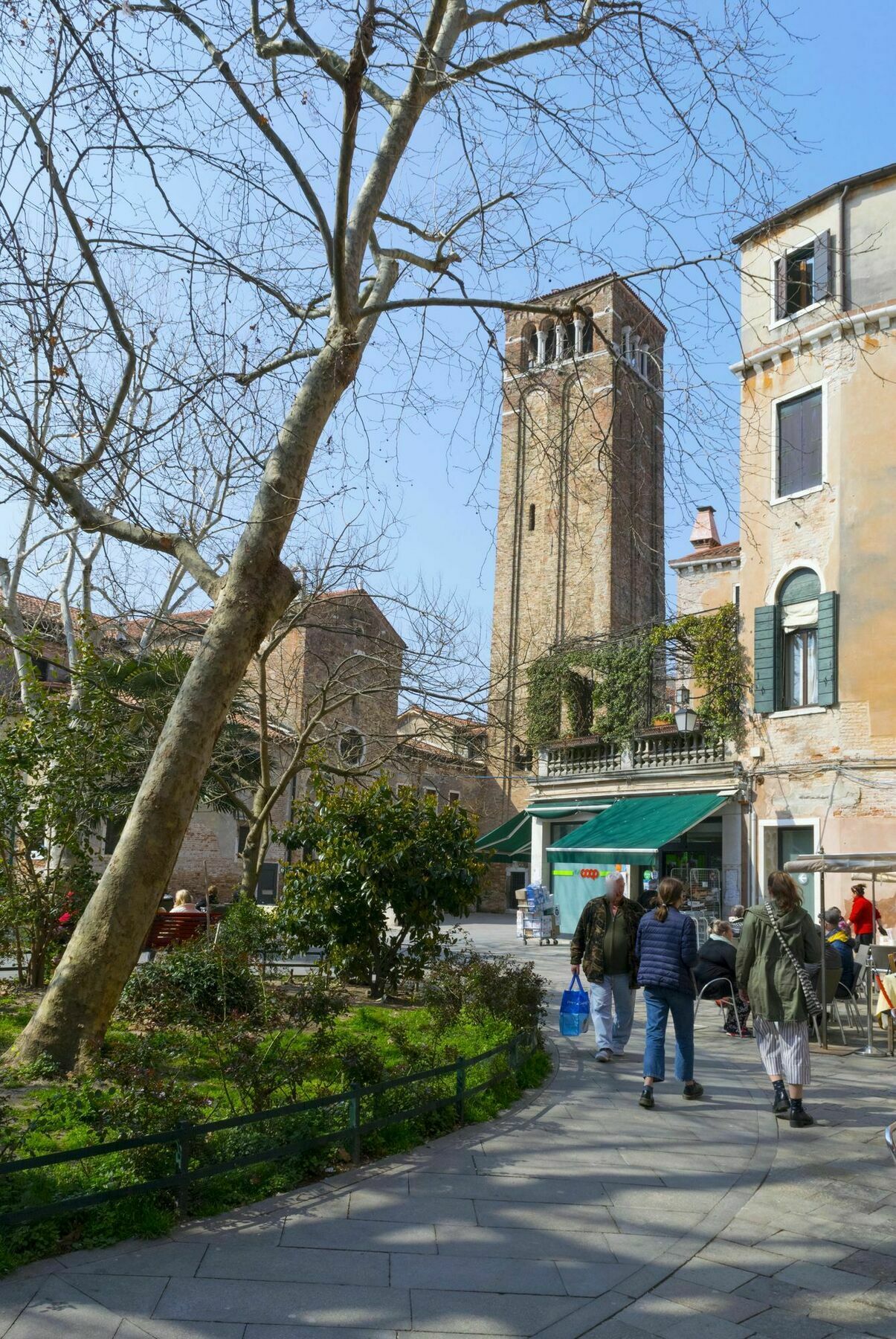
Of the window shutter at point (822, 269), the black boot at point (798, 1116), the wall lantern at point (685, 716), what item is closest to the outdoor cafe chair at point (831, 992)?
the black boot at point (798, 1116)

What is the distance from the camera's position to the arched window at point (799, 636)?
19.3m

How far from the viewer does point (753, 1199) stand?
532cm

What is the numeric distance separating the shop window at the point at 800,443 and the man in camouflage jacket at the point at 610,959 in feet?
41.3

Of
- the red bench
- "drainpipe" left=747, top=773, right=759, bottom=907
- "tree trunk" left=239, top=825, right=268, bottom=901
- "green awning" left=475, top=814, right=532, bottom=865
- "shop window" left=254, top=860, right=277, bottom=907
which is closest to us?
the red bench

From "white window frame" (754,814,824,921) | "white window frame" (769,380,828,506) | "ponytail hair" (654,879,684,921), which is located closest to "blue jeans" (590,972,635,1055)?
"ponytail hair" (654,879,684,921)

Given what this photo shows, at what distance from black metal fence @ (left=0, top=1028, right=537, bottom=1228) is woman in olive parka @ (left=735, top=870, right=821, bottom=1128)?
1903mm

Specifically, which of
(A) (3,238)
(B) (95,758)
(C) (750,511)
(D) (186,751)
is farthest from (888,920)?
(A) (3,238)

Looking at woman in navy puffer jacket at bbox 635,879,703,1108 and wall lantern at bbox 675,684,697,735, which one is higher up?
wall lantern at bbox 675,684,697,735

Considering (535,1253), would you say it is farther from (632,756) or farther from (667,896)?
(632,756)

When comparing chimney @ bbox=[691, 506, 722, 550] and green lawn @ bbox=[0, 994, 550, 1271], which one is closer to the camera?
→ green lawn @ bbox=[0, 994, 550, 1271]

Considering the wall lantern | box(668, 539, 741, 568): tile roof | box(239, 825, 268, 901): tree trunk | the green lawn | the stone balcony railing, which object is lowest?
the green lawn

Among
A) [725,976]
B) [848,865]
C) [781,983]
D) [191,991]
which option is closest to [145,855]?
[191,991]

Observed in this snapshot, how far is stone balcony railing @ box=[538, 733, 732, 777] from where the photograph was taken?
2228 cm

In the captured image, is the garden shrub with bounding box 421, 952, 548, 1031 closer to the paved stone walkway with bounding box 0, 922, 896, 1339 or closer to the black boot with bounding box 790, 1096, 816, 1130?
the paved stone walkway with bounding box 0, 922, 896, 1339
